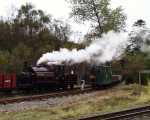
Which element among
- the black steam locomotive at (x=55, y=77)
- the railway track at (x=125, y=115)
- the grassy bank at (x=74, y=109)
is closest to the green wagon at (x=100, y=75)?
the black steam locomotive at (x=55, y=77)

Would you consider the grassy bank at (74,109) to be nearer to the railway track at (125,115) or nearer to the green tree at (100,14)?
the railway track at (125,115)

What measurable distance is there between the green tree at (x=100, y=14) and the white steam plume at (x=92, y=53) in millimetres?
12484

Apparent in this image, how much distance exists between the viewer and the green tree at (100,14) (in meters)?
51.3

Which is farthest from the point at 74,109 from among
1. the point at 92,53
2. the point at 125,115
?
the point at 92,53

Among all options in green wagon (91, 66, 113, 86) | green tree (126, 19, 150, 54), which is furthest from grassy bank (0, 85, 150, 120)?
green tree (126, 19, 150, 54)

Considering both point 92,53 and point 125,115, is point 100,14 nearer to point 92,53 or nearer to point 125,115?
point 92,53

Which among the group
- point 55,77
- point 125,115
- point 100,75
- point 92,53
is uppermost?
point 92,53

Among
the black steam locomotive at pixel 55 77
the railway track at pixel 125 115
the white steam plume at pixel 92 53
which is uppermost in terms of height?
the white steam plume at pixel 92 53

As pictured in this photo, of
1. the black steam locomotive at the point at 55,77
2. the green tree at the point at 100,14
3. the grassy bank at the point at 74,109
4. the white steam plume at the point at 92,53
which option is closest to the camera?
the grassy bank at the point at 74,109

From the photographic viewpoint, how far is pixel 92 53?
35969mm

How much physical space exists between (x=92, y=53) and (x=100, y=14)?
17.5 m

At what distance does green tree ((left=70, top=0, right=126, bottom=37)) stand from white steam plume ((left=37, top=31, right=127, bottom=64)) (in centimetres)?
1248

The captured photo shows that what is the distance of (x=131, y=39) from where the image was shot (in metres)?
68.0

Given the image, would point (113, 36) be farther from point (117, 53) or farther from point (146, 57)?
point (146, 57)
